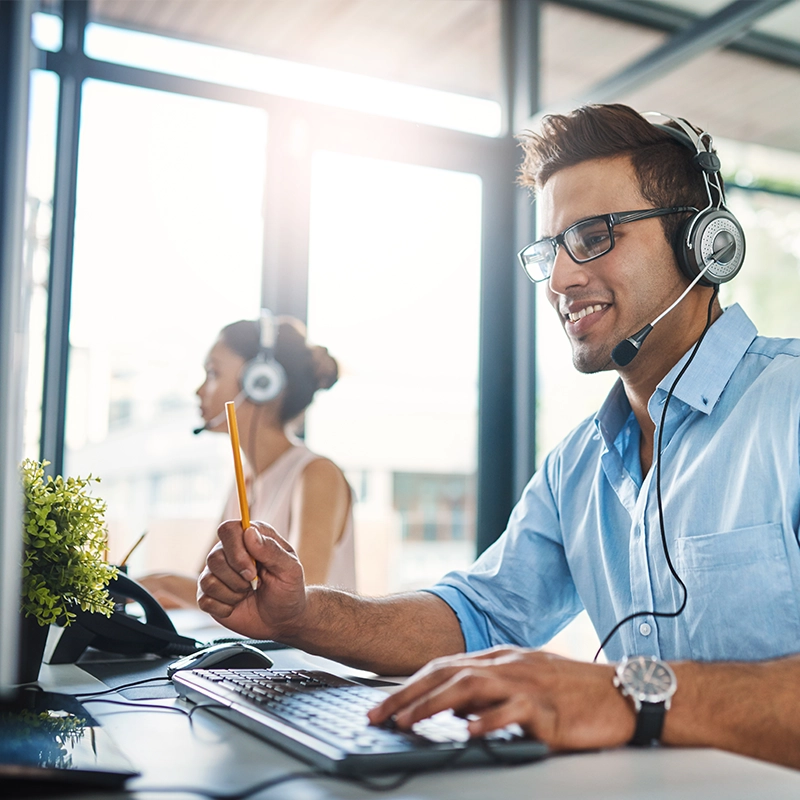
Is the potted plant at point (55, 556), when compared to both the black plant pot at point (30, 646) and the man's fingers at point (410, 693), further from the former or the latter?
the man's fingers at point (410, 693)

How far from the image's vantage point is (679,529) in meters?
1.24

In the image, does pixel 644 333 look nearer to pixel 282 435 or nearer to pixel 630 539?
pixel 630 539

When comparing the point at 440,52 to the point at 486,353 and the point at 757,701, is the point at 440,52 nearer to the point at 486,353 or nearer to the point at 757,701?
the point at 486,353

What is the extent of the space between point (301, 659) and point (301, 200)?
6.86 ft

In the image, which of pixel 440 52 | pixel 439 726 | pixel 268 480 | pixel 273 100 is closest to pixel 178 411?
pixel 268 480

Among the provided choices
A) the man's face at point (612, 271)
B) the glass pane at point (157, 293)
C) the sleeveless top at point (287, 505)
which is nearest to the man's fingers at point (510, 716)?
the man's face at point (612, 271)

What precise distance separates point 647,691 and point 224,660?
54cm

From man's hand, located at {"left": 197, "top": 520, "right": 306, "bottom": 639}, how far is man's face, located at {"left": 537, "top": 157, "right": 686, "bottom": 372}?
63 centimetres

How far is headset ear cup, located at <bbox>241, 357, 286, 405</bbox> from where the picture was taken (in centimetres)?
260

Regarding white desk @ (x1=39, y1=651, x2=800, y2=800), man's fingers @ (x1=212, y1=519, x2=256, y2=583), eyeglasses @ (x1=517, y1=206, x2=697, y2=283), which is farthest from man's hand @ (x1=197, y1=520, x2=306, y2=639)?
eyeglasses @ (x1=517, y1=206, x2=697, y2=283)

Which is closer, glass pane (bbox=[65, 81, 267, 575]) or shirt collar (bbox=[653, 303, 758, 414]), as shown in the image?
shirt collar (bbox=[653, 303, 758, 414])

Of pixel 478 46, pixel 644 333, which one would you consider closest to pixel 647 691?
pixel 644 333

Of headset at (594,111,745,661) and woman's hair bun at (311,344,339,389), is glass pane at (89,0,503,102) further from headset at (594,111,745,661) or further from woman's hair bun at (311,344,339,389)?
headset at (594,111,745,661)

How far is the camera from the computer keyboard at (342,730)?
0.66m
